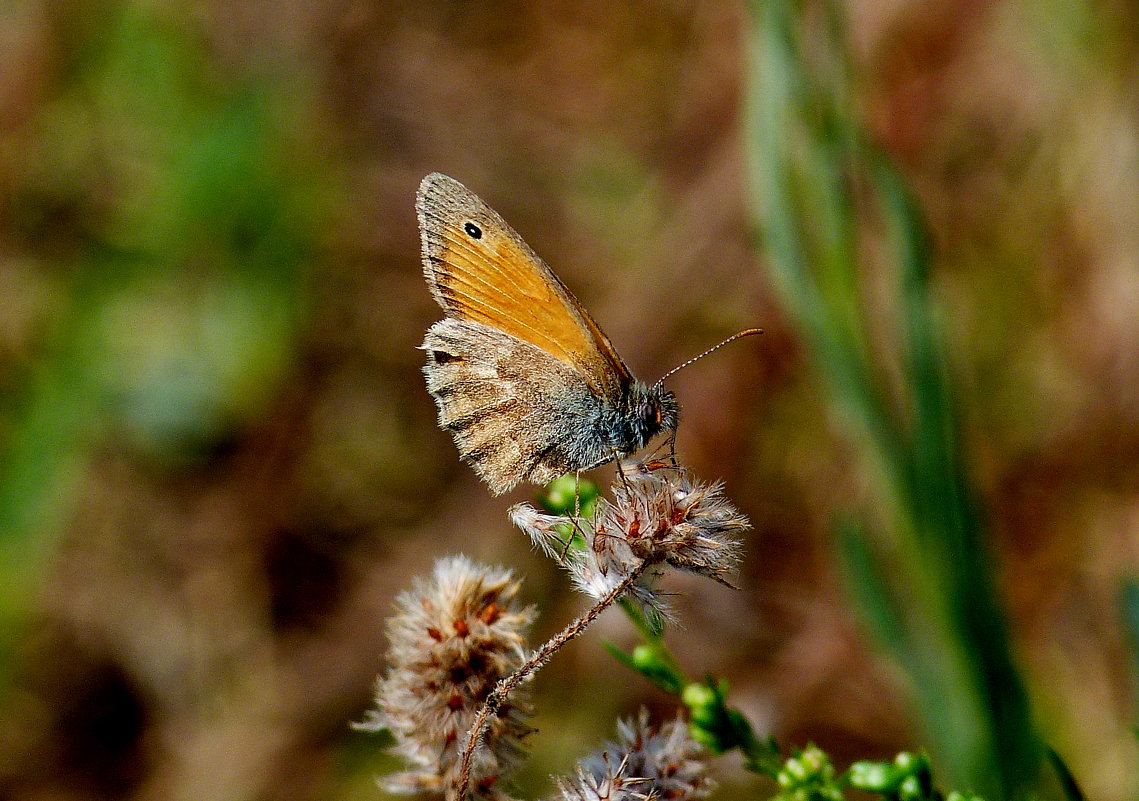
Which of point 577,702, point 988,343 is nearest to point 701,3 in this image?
point 988,343

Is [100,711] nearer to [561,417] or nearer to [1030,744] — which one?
[561,417]

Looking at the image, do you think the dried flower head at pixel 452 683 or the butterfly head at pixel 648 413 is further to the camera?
the butterfly head at pixel 648 413

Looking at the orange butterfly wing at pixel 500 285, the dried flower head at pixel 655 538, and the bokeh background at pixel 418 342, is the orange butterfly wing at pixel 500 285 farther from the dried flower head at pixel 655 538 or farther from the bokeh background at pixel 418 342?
the bokeh background at pixel 418 342

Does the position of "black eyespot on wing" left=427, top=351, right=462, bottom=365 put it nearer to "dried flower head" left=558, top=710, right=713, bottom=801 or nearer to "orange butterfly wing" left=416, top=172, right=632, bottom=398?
"orange butterfly wing" left=416, top=172, right=632, bottom=398

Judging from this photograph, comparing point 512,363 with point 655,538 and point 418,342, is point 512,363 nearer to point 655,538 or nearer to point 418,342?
point 655,538

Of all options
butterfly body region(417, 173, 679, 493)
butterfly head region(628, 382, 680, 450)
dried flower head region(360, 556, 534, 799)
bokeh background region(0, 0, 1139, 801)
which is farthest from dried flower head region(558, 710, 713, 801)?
bokeh background region(0, 0, 1139, 801)

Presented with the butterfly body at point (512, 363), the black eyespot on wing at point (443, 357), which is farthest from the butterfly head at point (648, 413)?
the black eyespot on wing at point (443, 357)
